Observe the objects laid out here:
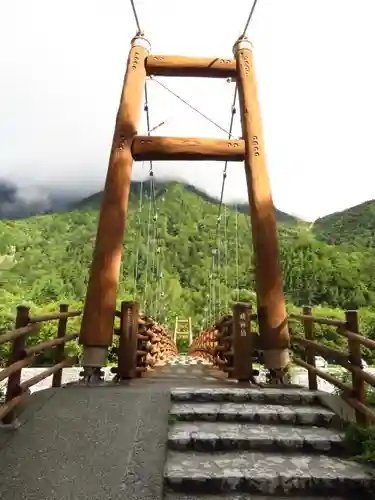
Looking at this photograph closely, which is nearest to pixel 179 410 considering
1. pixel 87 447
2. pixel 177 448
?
pixel 177 448

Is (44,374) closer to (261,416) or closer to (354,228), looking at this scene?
(261,416)

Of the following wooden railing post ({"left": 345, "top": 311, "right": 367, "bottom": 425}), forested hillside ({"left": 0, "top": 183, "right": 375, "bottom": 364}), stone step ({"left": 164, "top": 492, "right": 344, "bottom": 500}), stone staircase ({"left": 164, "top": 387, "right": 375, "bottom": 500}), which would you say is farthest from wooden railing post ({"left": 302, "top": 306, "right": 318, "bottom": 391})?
forested hillside ({"left": 0, "top": 183, "right": 375, "bottom": 364})

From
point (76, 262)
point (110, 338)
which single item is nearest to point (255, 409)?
point (110, 338)

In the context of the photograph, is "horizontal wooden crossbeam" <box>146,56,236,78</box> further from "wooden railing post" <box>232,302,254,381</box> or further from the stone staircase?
the stone staircase

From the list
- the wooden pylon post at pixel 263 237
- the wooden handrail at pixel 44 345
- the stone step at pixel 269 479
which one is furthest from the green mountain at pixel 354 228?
the stone step at pixel 269 479

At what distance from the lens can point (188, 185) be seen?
94.6m

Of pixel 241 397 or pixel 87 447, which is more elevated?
pixel 241 397

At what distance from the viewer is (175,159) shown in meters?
5.21

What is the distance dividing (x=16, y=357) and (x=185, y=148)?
322 cm

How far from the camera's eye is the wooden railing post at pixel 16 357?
107 inches

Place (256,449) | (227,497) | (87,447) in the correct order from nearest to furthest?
1. (227,497)
2. (87,447)
3. (256,449)

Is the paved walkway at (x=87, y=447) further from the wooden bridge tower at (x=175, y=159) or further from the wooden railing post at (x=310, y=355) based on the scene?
the wooden railing post at (x=310, y=355)

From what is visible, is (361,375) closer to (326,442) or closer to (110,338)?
(326,442)

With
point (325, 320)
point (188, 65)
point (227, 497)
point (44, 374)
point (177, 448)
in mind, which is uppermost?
point (188, 65)
